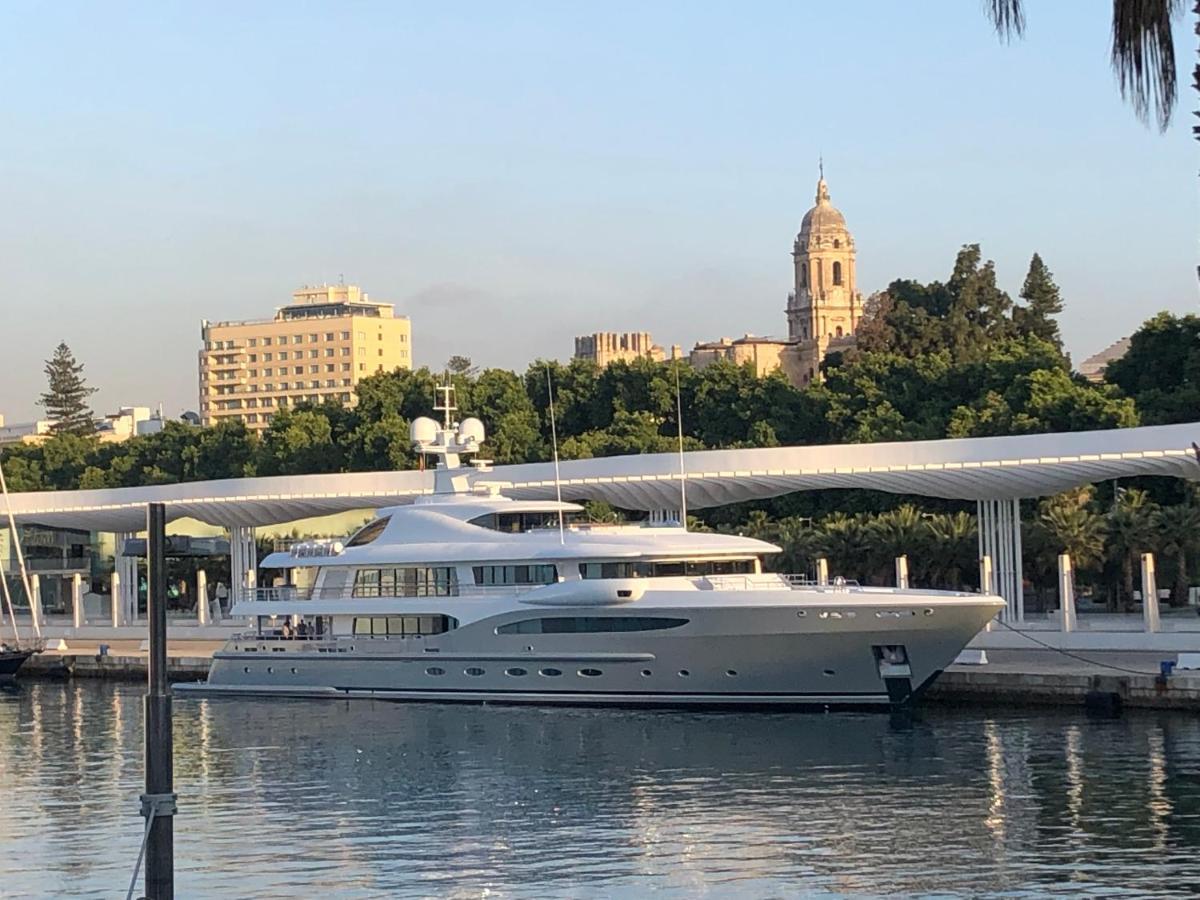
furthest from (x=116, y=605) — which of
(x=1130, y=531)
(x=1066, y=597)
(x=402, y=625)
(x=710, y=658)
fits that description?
(x=1066, y=597)

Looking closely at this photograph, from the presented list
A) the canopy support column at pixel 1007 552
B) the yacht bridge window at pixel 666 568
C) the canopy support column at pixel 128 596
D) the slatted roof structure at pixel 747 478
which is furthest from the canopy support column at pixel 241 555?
the canopy support column at pixel 1007 552

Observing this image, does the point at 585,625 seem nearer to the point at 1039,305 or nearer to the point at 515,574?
the point at 515,574

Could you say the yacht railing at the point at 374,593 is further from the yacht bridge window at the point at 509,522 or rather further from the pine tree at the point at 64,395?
the pine tree at the point at 64,395

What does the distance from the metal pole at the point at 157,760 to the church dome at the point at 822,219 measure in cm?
17951

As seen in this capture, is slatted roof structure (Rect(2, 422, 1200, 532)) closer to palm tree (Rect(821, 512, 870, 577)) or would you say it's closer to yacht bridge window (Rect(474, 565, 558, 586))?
palm tree (Rect(821, 512, 870, 577))

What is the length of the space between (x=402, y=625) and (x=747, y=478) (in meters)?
11.2

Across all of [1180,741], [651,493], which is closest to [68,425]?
[651,493]

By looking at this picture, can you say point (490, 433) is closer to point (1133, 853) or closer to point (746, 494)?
point (746, 494)

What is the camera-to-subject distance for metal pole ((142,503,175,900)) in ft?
41.3

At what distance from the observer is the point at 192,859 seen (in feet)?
73.9

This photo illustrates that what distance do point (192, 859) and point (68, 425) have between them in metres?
126

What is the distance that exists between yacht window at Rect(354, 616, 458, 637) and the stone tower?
139 m

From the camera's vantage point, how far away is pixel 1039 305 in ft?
333

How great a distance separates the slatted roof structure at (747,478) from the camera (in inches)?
1674
